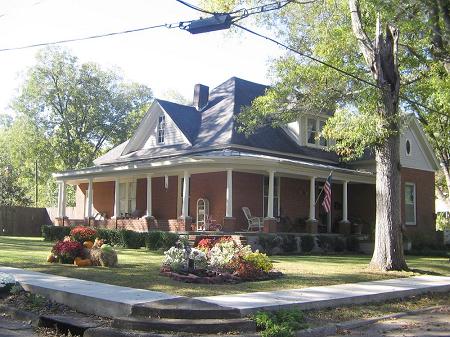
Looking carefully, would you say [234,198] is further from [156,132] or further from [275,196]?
[156,132]

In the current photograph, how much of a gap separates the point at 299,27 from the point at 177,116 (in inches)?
279

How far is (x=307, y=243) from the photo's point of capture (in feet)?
73.3

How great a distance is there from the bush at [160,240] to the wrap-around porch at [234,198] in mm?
1363

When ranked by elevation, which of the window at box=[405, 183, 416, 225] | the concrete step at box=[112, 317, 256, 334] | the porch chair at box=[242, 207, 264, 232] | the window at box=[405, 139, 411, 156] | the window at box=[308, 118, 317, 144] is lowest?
the concrete step at box=[112, 317, 256, 334]

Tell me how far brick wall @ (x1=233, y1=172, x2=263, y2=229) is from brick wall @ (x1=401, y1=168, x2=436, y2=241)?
866 cm

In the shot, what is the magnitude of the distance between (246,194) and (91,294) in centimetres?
1520

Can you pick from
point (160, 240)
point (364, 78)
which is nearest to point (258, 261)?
point (160, 240)

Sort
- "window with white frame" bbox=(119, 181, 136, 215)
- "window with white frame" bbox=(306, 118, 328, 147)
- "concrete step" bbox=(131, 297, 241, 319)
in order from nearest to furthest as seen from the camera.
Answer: "concrete step" bbox=(131, 297, 241, 319), "window with white frame" bbox=(306, 118, 328, 147), "window with white frame" bbox=(119, 181, 136, 215)

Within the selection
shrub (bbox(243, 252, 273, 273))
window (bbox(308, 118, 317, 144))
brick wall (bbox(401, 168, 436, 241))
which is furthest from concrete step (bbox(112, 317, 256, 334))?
brick wall (bbox(401, 168, 436, 241))

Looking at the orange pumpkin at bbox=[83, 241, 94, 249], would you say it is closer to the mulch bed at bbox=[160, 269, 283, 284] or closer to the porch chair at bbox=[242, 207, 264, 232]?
the mulch bed at bbox=[160, 269, 283, 284]

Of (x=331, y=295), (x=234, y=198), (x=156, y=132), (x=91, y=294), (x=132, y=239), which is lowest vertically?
(x=331, y=295)

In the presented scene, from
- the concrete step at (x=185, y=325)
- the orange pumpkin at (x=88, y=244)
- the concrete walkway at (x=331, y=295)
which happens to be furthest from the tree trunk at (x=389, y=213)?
the concrete step at (x=185, y=325)

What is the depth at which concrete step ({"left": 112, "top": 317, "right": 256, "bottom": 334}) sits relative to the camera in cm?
762

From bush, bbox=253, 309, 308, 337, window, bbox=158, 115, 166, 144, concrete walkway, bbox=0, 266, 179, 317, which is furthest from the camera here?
window, bbox=158, 115, 166, 144
